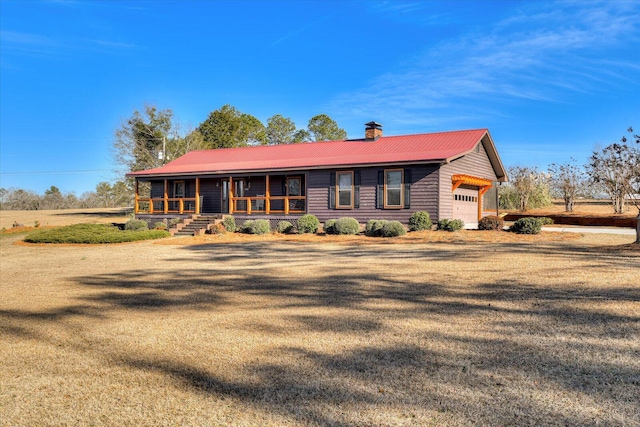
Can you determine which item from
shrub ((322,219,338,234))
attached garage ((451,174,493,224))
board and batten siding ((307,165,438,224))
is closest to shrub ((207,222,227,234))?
board and batten siding ((307,165,438,224))

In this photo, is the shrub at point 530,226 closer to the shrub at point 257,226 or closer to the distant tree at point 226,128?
the shrub at point 257,226

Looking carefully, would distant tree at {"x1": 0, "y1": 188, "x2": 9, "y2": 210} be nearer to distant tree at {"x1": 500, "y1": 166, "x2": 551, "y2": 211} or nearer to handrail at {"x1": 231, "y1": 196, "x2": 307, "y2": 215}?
handrail at {"x1": 231, "y1": 196, "x2": 307, "y2": 215}

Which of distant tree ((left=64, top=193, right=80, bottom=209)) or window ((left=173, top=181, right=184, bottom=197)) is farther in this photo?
distant tree ((left=64, top=193, right=80, bottom=209))

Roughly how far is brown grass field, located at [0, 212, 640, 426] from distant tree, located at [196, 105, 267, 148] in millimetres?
39901

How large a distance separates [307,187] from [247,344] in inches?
737

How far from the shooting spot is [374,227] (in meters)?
20.5

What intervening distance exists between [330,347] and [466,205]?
69.9 feet

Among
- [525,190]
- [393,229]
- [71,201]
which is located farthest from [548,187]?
[71,201]

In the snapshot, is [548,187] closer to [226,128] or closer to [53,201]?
[226,128]

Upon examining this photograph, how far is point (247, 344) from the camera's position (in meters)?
5.50

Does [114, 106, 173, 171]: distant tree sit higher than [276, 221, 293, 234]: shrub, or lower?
higher

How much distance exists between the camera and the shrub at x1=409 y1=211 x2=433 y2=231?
20.9 m

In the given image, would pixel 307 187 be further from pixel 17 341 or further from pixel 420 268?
pixel 17 341

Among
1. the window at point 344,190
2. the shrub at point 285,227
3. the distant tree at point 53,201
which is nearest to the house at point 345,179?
the window at point 344,190
